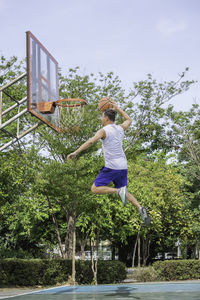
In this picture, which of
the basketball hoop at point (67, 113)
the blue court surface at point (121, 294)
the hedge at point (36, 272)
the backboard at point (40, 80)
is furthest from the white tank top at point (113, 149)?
the hedge at point (36, 272)

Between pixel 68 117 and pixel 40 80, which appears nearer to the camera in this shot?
pixel 40 80

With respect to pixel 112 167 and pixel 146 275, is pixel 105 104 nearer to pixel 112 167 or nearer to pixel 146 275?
pixel 112 167

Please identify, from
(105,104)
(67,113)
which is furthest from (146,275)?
(105,104)

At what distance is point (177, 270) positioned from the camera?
738 inches

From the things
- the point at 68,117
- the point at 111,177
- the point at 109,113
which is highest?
the point at 68,117

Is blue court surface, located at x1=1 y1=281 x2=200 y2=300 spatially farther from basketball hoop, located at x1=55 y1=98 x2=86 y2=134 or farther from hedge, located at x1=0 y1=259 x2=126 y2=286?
hedge, located at x1=0 y1=259 x2=126 y2=286

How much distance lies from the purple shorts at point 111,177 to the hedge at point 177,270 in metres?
13.2

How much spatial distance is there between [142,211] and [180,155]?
24.7 metres

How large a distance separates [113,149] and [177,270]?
14035mm

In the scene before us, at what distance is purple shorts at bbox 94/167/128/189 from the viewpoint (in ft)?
21.2

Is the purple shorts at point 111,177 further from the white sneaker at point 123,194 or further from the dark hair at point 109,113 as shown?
the dark hair at point 109,113

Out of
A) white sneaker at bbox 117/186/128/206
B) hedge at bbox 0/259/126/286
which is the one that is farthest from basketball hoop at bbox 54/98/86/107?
hedge at bbox 0/259/126/286

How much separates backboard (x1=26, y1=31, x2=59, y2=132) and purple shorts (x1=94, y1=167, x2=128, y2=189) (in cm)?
302

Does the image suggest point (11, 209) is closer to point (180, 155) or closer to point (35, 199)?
point (35, 199)
